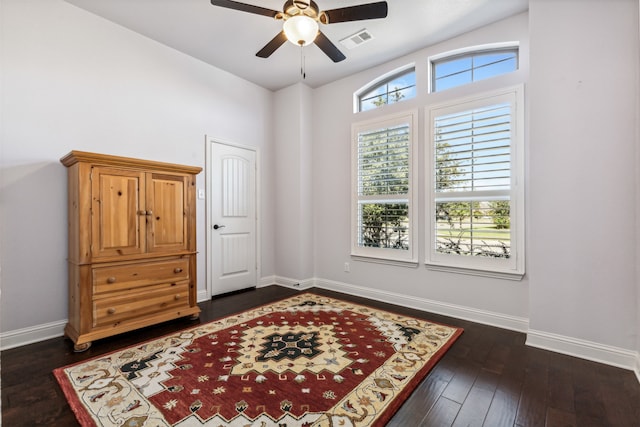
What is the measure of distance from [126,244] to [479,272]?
344cm

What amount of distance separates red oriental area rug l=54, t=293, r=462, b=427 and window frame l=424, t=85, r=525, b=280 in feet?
2.37

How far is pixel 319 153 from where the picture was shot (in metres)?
4.62

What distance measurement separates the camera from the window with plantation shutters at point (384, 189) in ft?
12.1

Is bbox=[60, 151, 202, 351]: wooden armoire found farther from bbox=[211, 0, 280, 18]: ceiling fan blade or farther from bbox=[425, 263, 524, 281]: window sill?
bbox=[425, 263, 524, 281]: window sill

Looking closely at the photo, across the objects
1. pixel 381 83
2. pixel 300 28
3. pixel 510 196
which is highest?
pixel 381 83

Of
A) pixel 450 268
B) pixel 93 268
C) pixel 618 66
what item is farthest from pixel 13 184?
pixel 618 66

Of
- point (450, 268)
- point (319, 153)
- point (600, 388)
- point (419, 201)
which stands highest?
point (319, 153)

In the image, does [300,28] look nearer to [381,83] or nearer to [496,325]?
[381,83]

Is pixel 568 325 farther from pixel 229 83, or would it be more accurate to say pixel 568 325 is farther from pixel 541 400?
pixel 229 83

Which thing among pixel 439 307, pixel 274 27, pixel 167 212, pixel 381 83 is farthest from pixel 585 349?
pixel 274 27

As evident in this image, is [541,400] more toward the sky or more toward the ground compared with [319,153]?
more toward the ground

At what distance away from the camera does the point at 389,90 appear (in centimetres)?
398

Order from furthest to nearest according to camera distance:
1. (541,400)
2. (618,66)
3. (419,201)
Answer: (419,201) < (618,66) < (541,400)

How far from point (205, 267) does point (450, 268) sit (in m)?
2.99
